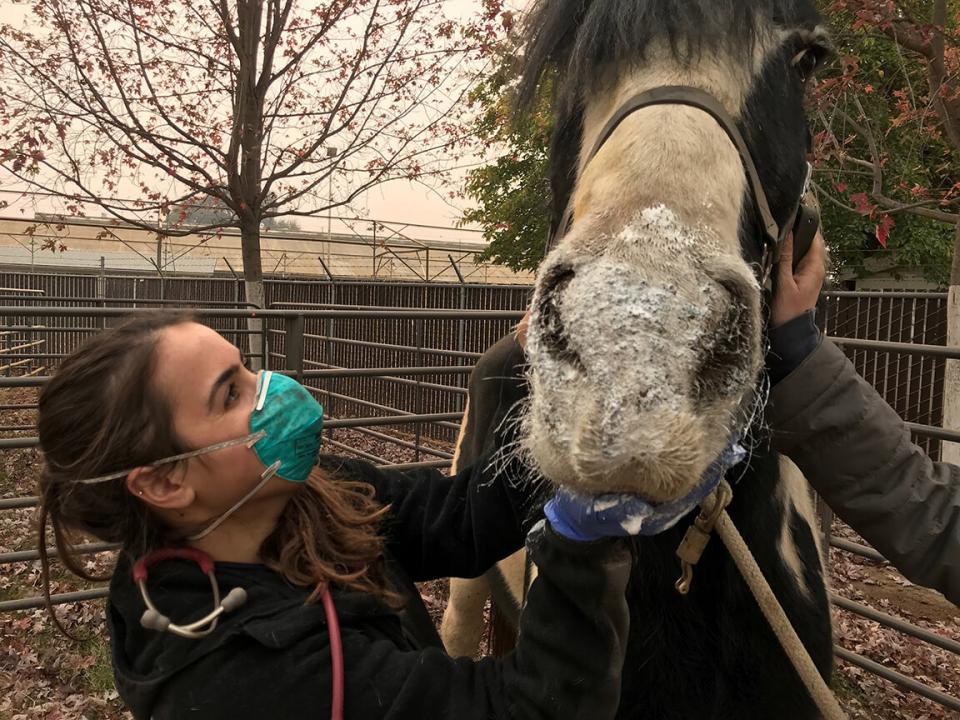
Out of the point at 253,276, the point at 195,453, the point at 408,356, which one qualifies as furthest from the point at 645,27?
the point at 408,356

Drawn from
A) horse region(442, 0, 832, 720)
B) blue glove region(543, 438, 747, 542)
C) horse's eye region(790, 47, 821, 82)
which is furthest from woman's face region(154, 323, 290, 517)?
horse's eye region(790, 47, 821, 82)

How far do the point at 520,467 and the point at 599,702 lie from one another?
64 cm

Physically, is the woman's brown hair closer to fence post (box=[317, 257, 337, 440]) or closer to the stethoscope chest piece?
the stethoscope chest piece

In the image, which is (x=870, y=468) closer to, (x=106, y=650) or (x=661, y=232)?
(x=661, y=232)

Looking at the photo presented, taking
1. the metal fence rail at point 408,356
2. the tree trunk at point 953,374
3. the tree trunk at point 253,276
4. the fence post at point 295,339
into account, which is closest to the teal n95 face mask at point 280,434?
the metal fence rail at point 408,356

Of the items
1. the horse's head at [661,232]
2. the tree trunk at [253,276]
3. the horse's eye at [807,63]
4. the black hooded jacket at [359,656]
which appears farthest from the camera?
the tree trunk at [253,276]

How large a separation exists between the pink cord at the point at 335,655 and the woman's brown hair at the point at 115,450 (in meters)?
0.04

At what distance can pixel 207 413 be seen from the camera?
4.48 feet

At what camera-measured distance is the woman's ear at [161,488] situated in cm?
129

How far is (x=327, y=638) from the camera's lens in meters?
1.20

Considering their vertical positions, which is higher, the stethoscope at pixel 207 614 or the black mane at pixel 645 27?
the black mane at pixel 645 27

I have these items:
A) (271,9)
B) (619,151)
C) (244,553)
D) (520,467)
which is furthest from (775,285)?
(271,9)

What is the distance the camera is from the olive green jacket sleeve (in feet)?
4.58

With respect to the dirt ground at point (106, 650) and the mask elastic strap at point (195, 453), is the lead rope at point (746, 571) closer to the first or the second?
the mask elastic strap at point (195, 453)
